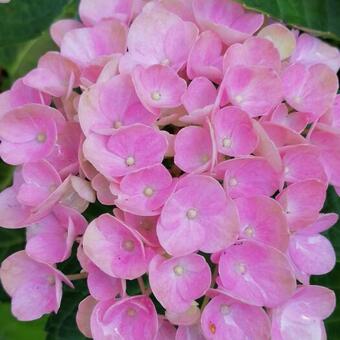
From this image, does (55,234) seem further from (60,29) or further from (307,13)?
(307,13)

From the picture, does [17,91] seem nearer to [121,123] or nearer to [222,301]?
[121,123]

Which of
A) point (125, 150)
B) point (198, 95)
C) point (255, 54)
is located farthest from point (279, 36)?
point (125, 150)

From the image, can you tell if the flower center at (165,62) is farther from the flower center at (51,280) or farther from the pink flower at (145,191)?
the flower center at (51,280)

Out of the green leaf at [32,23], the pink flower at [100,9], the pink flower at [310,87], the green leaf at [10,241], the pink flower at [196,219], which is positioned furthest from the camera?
the green leaf at [10,241]

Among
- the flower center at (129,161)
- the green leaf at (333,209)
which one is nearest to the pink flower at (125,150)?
the flower center at (129,161)

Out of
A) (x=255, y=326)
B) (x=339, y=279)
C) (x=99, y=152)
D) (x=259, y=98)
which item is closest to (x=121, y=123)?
(x=99, y=152)

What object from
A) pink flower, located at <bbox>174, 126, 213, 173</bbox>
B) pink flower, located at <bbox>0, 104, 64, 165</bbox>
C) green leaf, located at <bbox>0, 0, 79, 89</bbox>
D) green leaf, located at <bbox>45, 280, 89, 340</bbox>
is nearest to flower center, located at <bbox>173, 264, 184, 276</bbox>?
pink flower, located at <bbox>174, 126, 213, 173</bbox>

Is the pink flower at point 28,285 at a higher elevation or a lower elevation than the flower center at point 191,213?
lower
